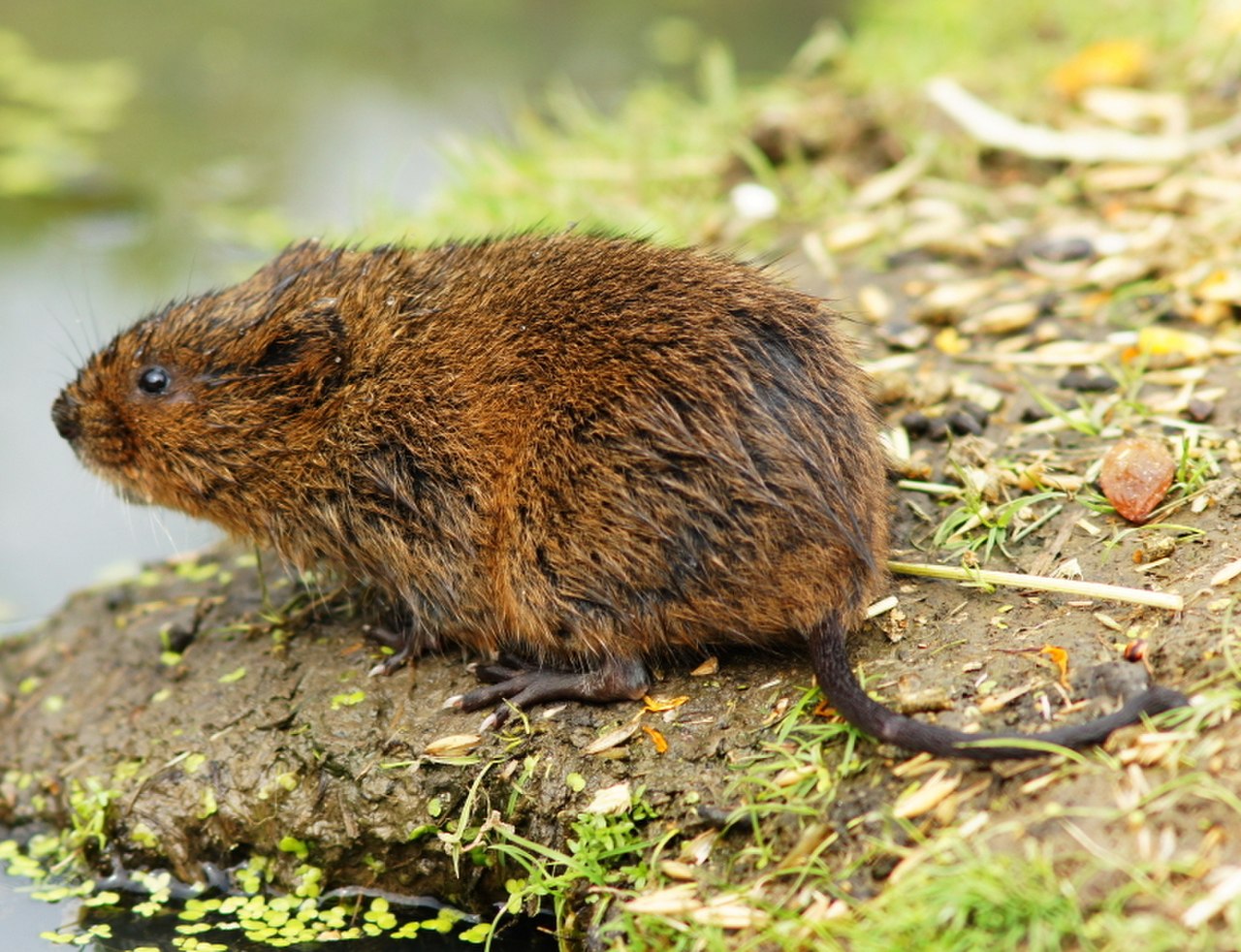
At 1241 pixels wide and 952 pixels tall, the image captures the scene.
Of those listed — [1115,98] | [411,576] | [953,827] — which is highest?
[1115,98]

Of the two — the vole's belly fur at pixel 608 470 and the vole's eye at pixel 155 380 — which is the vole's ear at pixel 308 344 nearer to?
the vole's belly fur at pixel 608 470

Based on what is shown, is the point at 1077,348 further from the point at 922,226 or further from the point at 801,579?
the point at 801,579

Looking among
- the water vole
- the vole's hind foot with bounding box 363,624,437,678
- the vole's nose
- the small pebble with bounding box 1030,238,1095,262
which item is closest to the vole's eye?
the water vole

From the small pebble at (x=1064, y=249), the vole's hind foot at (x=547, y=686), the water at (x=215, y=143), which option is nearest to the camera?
the vole's hind foot at (x=547, y=686)

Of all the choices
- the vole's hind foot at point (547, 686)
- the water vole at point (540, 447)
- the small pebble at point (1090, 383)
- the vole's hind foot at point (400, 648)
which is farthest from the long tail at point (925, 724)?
the small pebble at point (1090, 383)

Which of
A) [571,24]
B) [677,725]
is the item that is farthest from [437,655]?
[571,24]

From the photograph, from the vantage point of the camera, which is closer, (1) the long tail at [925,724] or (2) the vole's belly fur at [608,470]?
(1) the long tail at [925,724]
